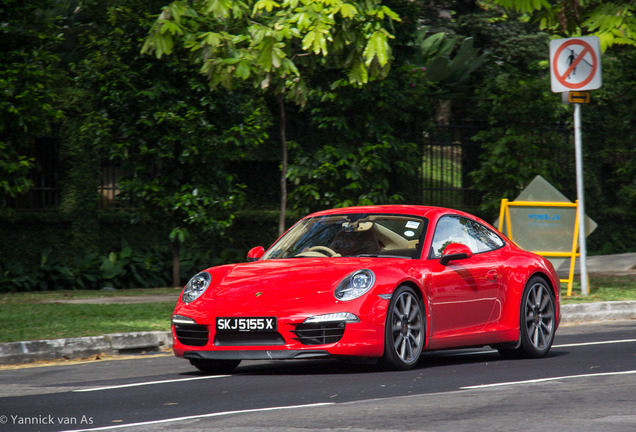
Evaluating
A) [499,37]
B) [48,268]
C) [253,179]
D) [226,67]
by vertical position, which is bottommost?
[48,268]

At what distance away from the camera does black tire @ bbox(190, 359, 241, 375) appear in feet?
27.9

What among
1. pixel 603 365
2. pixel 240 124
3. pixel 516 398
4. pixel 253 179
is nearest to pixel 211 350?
pixel 516 398

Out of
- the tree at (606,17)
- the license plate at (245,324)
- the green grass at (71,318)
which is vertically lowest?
the green grass at (71,318)

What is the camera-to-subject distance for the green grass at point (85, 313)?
10.8m

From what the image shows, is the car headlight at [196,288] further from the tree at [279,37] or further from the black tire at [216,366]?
the tree at [279,37]

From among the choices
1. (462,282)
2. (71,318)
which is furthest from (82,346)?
(462,282)

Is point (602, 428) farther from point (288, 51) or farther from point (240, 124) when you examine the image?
point (240, 124)

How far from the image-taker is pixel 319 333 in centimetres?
781

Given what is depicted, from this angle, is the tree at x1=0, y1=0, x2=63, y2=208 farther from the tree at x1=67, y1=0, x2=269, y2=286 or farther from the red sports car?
the red sports car

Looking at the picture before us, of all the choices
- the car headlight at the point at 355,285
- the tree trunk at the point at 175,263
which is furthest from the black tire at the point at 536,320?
the tree trunk at the point at 175,263

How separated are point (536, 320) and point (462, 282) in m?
1.15

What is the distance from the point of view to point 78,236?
17.6 meters

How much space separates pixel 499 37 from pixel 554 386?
62.2 feet

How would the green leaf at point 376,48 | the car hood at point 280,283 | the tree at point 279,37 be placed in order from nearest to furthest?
the car hood at point 280,283 → the tree at point 279,37 → the green leaf at point 376,48
